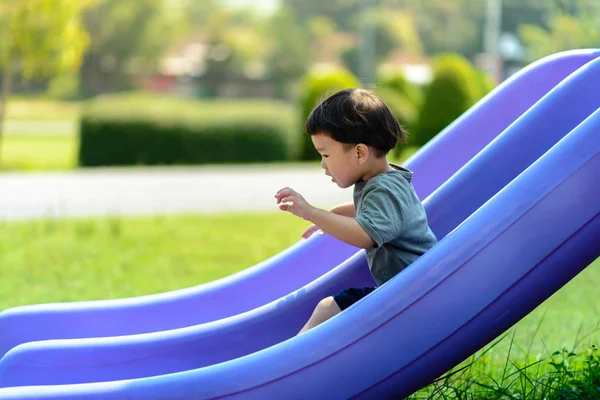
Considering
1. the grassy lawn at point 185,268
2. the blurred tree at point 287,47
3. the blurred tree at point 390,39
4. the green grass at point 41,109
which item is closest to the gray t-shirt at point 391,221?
the grassy lawn at point 185,268

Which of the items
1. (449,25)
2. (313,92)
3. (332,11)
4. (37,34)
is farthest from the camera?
(332,11)

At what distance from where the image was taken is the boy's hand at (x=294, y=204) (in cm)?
244

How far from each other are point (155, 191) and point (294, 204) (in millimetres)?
7630

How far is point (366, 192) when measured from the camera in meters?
2.54

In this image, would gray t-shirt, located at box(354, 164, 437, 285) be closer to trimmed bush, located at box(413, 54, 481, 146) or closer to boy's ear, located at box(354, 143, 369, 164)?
boy's ear, located at box(354, 143, 369, 164)

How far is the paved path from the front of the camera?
336 inches

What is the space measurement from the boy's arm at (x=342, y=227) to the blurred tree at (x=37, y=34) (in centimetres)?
1253

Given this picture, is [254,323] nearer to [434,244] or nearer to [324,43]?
[434,244]

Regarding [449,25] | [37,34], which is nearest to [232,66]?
[449,25]

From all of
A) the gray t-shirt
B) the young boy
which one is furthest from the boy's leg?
the gray t-shirt

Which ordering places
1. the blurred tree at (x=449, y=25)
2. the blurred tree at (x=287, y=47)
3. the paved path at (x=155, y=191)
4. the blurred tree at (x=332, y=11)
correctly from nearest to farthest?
the paved path at (x=155, y=191), the blurred tree at (x=287, y=47), the blurred tree at (x=449, y=25), the blurred tree at (x=332, y=11)

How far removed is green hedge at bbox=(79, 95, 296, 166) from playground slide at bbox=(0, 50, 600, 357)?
10.7 metres

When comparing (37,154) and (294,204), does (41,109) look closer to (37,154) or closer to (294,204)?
(37,154)

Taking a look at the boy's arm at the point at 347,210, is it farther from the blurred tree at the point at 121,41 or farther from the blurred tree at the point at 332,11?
the blurred tree at the point at 332,11
